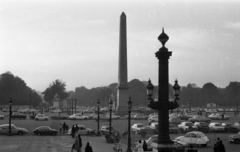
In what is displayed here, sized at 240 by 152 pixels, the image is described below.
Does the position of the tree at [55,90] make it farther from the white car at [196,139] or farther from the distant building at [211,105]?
the white car at [196,139]

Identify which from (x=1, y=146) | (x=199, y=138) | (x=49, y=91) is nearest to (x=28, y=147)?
(x=1, y=146)

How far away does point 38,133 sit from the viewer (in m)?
37.0

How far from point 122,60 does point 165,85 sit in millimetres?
51355

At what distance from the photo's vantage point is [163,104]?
1375cm

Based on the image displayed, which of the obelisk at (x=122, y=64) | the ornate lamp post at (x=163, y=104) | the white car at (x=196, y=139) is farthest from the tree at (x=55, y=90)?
the ornate lamp post at (x=163, y=104)

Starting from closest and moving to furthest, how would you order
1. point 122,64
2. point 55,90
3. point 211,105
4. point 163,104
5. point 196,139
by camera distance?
1. point 163,104
2. point 196,139
3. point 122,64
4. point 55,90
5. point 211,105

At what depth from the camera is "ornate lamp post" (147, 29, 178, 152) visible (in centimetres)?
1354

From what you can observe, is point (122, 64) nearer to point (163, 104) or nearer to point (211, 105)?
point (163, 104)

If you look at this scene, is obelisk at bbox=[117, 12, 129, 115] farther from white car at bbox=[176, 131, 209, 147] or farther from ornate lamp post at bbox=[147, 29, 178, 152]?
ornate lamp post at bbox=[147, 29, 178, 152]

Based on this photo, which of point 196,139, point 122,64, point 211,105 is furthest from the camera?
point 211,105

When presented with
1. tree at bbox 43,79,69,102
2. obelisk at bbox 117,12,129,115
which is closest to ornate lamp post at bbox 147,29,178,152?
obelisk at bbox 117,12,129,115

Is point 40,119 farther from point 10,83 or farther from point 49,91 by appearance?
point 49,91

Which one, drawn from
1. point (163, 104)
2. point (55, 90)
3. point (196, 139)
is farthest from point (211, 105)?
point (163, 104)

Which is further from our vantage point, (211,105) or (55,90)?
(211,105)
